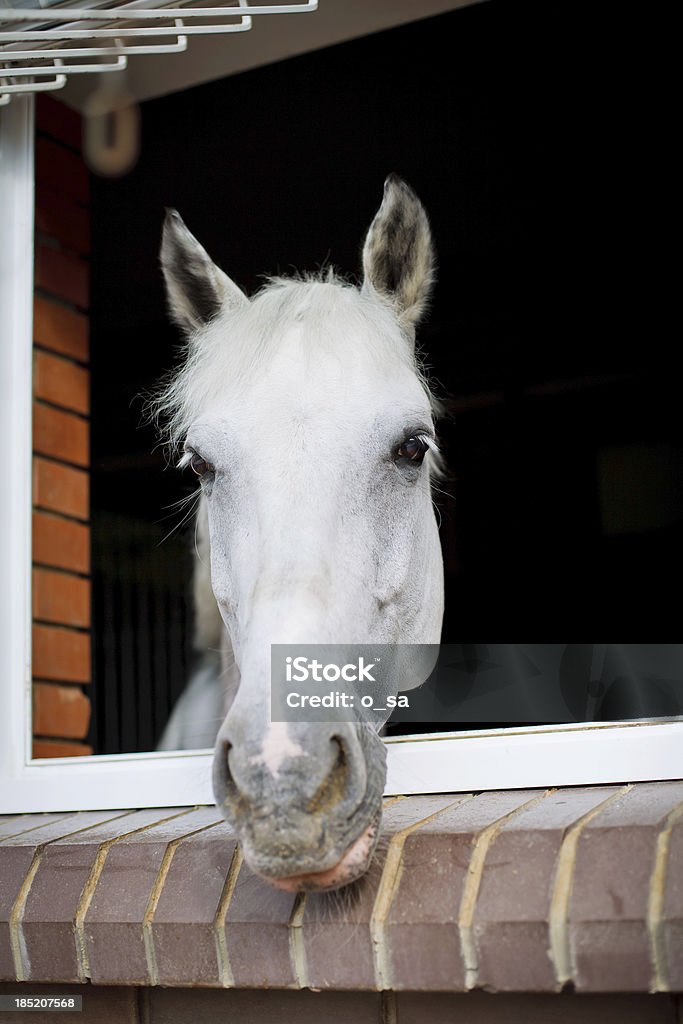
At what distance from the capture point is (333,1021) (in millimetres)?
1370

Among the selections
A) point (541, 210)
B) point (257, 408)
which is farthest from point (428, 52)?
point (257, 408)

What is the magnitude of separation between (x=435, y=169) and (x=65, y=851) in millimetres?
2175

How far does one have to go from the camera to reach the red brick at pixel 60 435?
272cm

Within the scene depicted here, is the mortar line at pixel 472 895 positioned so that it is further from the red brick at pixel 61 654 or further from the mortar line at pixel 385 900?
the red brick at pixel 61 654

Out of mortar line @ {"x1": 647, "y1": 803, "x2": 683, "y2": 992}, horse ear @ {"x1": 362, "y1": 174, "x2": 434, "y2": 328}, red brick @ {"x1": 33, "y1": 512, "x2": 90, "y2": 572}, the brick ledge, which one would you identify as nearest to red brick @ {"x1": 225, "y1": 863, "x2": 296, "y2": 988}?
the brick ledge

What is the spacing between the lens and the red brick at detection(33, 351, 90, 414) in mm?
2715

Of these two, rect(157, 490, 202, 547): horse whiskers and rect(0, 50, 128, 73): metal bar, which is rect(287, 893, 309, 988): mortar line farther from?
rect(0, 50, 128, 73): metal bar

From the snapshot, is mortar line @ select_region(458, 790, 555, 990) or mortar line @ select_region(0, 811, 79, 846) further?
mortar line @ select_region(0, 811, 79, 846)

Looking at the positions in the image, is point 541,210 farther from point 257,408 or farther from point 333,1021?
point 333,1021

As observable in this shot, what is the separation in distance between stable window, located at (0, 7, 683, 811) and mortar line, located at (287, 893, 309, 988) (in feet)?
2.71

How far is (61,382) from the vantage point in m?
2.79

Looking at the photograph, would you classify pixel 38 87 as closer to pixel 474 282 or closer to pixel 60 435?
pixel 60 435

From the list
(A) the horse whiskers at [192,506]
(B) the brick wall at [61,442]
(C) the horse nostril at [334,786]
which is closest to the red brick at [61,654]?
(B) the brick wall at [61,442]

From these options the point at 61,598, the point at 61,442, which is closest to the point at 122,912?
the point at 61,598
